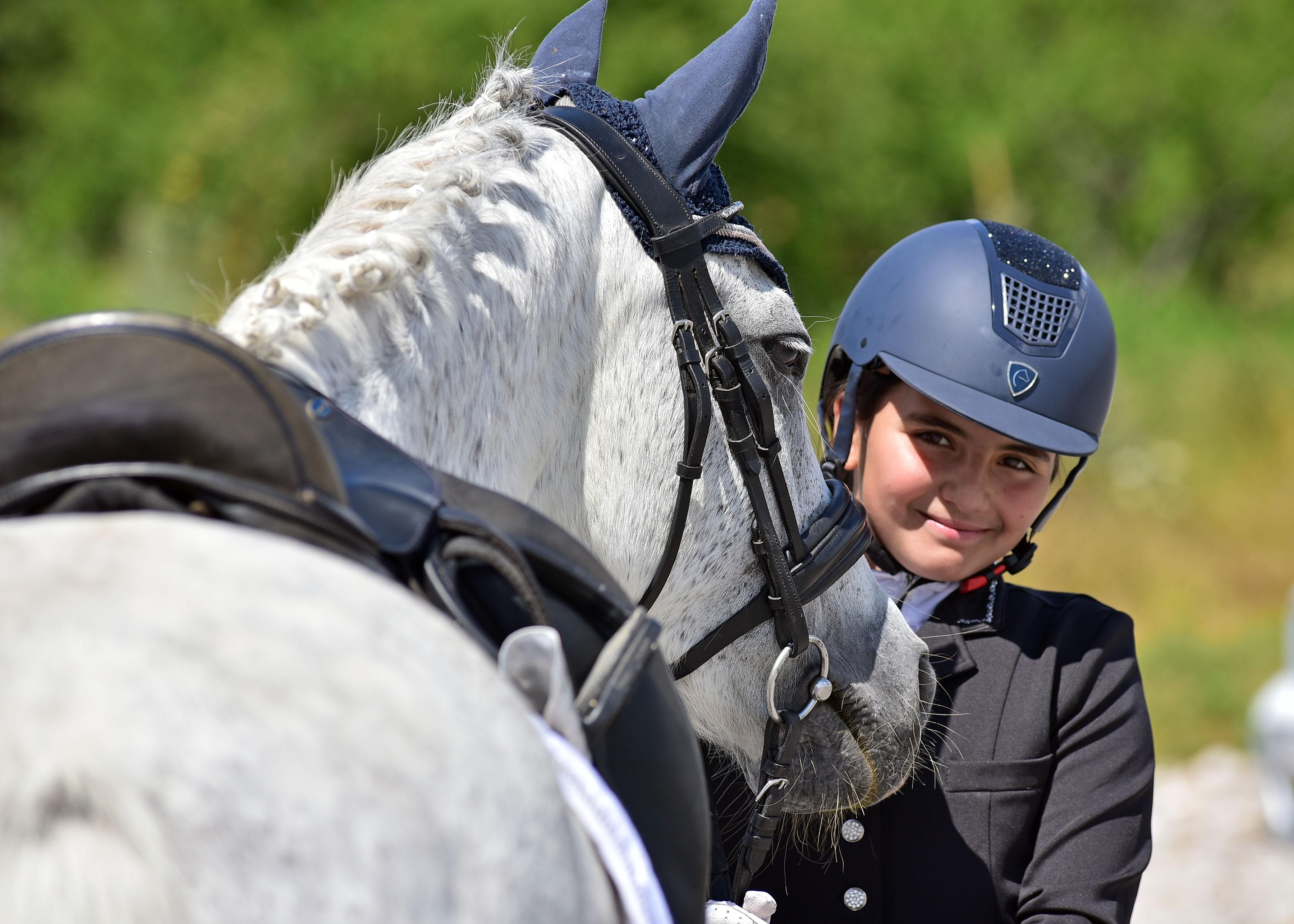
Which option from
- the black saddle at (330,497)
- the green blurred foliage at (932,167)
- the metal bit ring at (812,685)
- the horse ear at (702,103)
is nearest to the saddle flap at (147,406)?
the black saddle at (330,497)

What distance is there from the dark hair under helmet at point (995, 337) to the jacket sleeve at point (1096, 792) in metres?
0.42

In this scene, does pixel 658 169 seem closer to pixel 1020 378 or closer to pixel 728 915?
pixel 1020 378

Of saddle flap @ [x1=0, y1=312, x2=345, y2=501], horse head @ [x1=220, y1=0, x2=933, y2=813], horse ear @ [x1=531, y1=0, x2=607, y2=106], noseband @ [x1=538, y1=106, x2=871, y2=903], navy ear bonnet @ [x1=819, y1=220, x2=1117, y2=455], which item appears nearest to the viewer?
saddle flap @ [x1=0, y1=312, x2=345, y2=501]

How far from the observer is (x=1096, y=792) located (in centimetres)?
202

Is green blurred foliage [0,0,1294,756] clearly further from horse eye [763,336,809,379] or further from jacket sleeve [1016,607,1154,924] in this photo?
jacket sleeve [1016,607,1154,924]

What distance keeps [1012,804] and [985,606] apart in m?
0.42

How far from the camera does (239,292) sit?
1.56 meters

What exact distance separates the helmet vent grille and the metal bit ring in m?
0.87

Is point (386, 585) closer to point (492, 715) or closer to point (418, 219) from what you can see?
point (492, 715)

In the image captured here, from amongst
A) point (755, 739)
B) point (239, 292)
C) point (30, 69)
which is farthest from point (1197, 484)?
point (30, 69)

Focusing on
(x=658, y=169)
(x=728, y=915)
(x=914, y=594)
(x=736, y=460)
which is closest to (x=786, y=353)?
(x=736, y=460)

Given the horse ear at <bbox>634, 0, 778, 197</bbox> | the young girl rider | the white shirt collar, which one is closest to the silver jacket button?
the young girl rider

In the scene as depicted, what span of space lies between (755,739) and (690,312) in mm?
747

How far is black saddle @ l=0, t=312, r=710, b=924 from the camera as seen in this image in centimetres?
105
